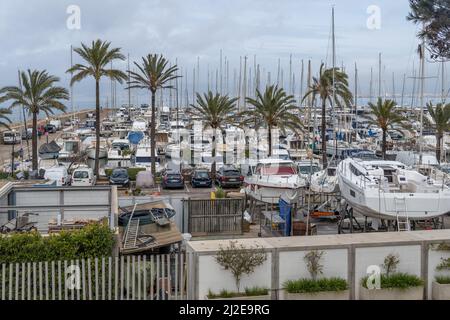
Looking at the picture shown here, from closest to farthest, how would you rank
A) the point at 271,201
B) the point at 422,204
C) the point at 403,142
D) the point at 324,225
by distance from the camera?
1. the point at 422,204
2. the point at 324,225
3. the point at 271,201
4. the point at 403,142

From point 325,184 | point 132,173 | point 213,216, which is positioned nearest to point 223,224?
point 213,216

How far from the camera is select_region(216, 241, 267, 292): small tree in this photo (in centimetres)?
1164

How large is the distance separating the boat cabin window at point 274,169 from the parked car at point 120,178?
10284 mm

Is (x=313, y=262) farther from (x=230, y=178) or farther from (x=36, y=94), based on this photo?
(x=36, y=94)

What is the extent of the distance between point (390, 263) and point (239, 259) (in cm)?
341

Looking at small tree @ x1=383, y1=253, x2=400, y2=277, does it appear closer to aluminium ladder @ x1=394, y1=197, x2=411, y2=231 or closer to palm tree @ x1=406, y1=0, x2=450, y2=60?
aluminium ladder @ x1=394, y1=197, x2=411, y2=231

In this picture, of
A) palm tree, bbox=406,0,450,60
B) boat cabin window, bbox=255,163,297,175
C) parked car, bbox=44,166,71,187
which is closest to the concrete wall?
palm tree, bbox=406,0,450,60

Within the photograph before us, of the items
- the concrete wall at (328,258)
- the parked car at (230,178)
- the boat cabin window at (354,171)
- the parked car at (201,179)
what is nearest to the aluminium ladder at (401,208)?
the boat cabin window at (354,171)

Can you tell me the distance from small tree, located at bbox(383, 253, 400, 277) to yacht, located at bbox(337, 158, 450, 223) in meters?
7.72

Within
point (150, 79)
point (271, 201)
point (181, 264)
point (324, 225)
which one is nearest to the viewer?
point (181, 264)

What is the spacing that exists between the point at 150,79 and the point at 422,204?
2397 centimetres
